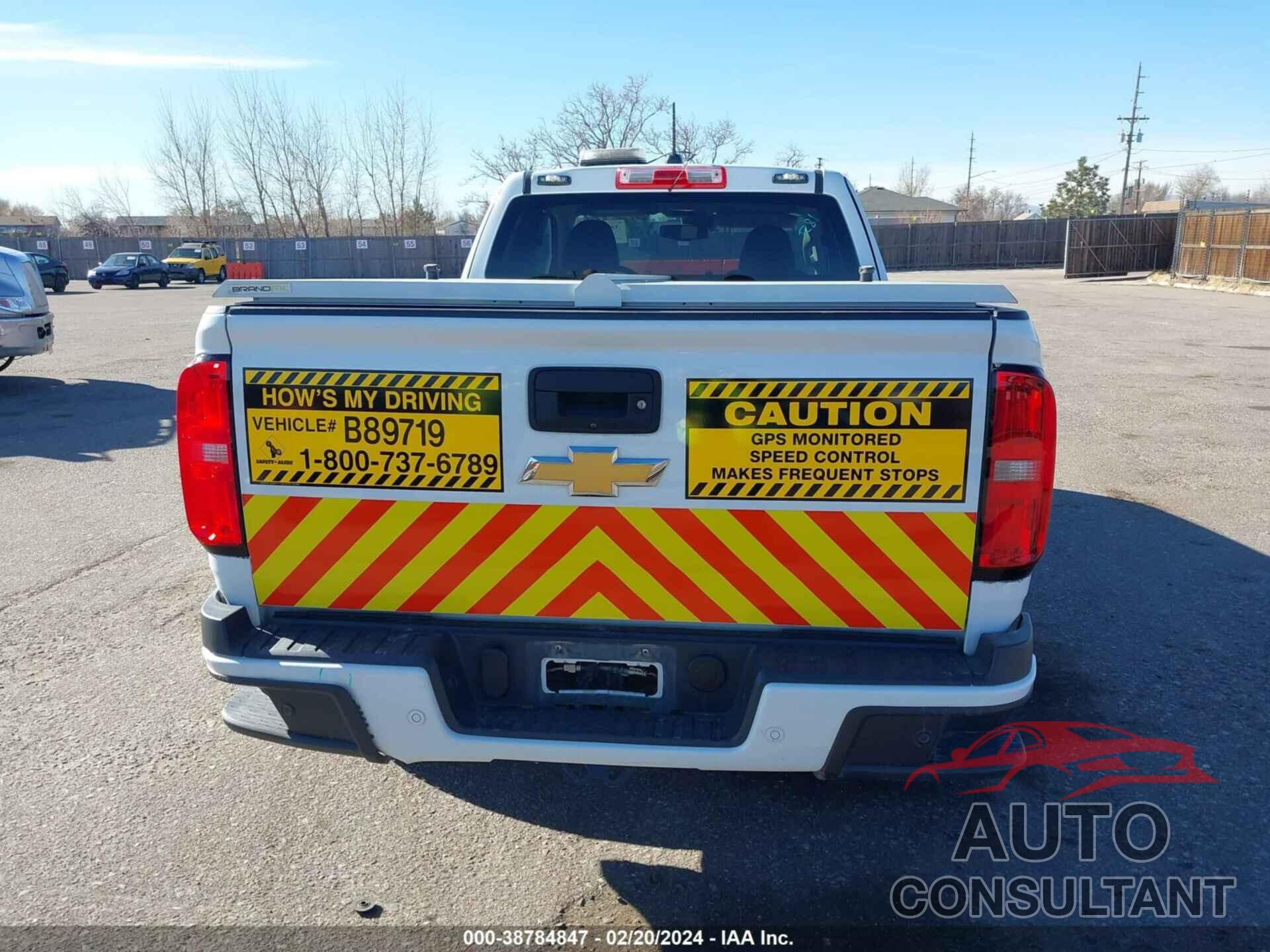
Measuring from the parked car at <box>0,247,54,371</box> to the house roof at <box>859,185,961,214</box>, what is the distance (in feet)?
254

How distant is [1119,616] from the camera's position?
194 inches

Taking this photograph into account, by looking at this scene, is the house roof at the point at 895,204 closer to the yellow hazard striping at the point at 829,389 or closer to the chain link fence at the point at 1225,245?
the chain link fence at the point at 1225,245

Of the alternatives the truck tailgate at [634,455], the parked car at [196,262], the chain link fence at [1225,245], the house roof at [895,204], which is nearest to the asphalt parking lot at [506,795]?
the truck tailgate at [634,455]

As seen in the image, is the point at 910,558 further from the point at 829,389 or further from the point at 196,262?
the point at 196,262

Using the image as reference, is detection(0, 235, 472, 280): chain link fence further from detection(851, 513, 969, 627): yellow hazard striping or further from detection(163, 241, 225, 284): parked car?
detection(851, 513, 969, 627): yellow hazard striping

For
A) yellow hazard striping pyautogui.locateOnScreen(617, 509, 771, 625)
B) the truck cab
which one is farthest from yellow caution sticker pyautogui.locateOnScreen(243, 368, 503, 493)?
the truck cab

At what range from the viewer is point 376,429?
265cm

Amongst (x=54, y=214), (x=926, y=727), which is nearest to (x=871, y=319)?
(x=926, y=727)

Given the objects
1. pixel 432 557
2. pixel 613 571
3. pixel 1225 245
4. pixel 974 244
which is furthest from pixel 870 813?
pixel 974 244

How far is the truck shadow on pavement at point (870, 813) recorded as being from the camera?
9.36ft

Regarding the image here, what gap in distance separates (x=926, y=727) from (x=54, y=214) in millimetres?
96944

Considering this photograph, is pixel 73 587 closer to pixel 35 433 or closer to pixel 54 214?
pixel 35 433

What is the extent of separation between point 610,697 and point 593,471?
0.66 meters

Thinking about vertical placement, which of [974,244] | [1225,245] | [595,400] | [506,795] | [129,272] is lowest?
[506,795]
